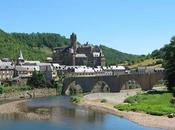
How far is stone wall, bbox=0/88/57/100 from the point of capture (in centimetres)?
9954

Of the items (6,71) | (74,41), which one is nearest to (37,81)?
(6,71)

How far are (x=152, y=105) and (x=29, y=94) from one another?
46169 mm

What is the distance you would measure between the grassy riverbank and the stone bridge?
78.1 feet

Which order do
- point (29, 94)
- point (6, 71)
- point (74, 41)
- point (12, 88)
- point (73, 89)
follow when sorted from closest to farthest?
point (12, 88)
point (29, 94)
point (73, 89)
point (6, 71)
point (74, 41)

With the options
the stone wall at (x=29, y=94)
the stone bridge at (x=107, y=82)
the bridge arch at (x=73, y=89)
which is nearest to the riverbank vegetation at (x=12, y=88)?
the stone wall at (x=29, y=94)

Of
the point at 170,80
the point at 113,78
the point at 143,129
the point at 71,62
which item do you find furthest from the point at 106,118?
the point at 71,62

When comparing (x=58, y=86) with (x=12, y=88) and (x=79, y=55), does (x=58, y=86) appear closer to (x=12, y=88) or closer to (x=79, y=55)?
(x=12, y=88)

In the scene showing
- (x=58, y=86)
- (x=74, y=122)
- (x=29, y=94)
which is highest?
(x=58, y=86)

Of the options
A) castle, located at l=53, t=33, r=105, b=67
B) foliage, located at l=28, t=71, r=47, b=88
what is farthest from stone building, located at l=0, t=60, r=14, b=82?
castle, located at l=53, t=33, r=105, b=67

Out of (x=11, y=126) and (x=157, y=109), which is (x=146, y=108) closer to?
(x=157, y=109)

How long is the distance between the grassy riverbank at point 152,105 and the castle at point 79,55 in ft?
315

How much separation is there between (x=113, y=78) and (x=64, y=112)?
41.0 meters

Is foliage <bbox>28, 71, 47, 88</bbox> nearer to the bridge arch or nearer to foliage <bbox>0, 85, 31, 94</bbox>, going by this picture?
foliage <bbox>0, 85, 31, 94</bbox>

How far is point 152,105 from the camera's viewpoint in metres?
66.9
